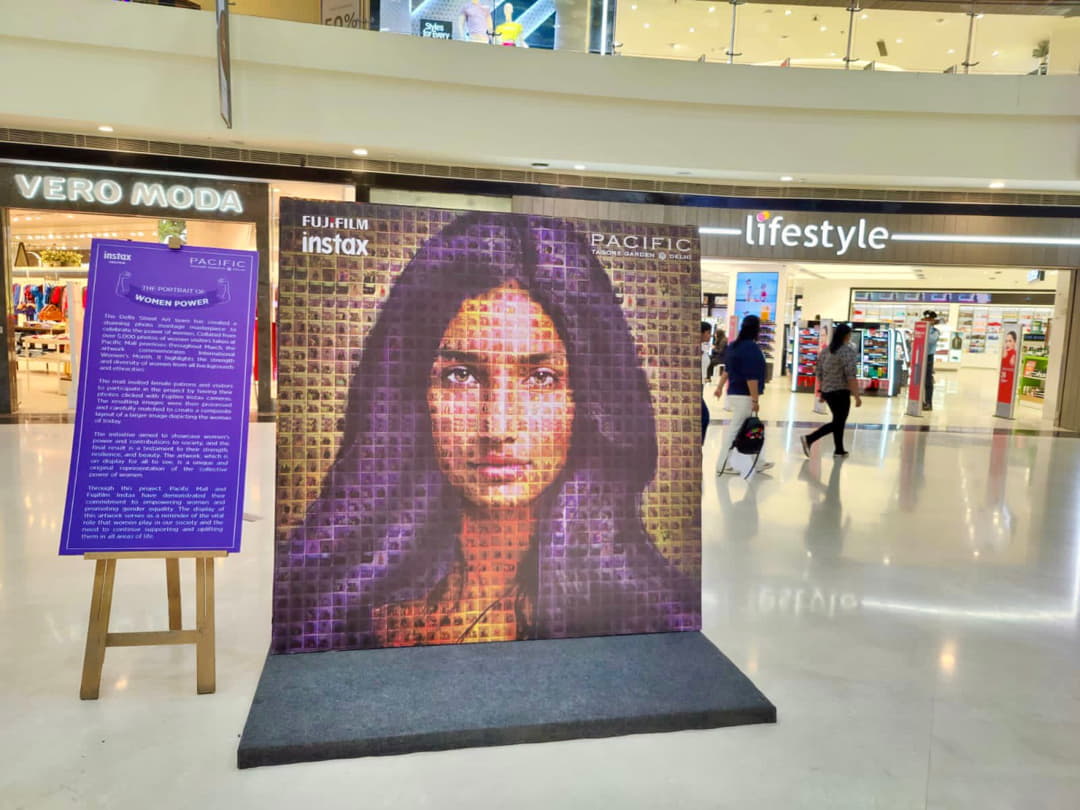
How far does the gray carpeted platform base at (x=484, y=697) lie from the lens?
7.59ft

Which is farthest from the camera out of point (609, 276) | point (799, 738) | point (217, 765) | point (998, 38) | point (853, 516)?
point (998, 38)

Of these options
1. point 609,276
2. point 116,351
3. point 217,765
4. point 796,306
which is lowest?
point 217,765

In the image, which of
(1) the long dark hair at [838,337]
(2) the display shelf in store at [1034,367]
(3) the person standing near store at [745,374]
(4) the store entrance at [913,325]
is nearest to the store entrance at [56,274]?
(3) the person standing near store at [745,374]

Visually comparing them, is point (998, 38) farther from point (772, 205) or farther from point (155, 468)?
point (155, 468)

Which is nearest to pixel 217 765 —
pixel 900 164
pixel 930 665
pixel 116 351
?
pixel 116 351

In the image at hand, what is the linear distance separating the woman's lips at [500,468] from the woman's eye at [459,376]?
0.31 metres

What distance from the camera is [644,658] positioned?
2906mm

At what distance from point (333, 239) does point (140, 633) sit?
5.13 feet

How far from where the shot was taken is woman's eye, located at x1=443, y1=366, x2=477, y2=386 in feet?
9.68

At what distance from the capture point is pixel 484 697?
2.56 m

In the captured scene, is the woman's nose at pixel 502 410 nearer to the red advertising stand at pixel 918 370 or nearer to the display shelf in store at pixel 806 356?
the red advertising stand at pixel 918 370

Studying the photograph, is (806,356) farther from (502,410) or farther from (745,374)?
(502,410)

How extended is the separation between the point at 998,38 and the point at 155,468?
904cm

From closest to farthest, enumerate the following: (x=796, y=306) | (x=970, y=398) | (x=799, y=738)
Result: 1. (x=799, y=738)
2. (x=970, y=398)
3. (x=796, y=306)
